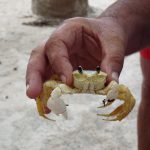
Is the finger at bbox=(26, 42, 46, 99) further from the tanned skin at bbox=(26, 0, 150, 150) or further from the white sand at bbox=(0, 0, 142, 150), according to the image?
the white sand at bbox=(0, 0, 142, 150)

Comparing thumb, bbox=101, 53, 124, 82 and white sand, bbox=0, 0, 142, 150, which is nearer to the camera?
thumb, bbox=101, 53, 124, 82

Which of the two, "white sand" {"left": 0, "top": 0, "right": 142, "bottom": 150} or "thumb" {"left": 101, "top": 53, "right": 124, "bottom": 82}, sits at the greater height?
"thumb" {"left": 101, "top": 53, "right": 124, "bottom": 82}

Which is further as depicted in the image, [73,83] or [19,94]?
[19,94]

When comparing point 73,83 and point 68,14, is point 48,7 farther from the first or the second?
point 73,83

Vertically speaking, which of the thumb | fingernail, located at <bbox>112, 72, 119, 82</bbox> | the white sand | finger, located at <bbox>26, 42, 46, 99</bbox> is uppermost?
the thumb

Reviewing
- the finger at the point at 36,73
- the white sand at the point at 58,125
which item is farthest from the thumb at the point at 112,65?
the white sand at the point at 58,125

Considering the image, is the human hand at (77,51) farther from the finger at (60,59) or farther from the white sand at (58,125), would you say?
the white sand at (58,125)

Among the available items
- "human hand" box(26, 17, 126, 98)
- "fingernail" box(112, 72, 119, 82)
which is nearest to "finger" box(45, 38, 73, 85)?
"human hand" box(26, 17, 126, 98)

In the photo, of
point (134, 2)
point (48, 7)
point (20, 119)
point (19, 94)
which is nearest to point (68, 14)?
point (48, 7)
